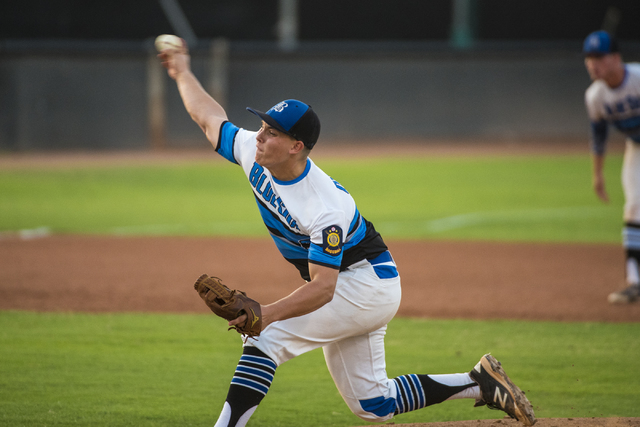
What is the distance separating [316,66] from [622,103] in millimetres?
19933

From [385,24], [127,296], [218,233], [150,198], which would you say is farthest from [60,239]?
[385,24]

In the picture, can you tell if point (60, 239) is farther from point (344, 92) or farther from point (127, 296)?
point (344, 92)

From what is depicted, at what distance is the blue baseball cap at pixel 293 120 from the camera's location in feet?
11.1

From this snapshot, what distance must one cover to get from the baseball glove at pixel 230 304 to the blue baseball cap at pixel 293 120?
781 mm

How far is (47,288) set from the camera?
25.6ft

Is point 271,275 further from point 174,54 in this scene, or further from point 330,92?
point 330,92

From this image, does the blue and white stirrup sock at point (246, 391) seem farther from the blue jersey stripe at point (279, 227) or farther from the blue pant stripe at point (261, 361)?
the blue jersey stripe at point (279, 227)

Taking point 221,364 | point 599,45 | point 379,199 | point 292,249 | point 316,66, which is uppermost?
point 599,45

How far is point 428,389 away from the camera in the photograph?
12.5ft

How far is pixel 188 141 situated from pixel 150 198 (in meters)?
10.2

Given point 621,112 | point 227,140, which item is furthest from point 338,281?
point 621,112

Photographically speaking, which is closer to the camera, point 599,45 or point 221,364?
point 221,364

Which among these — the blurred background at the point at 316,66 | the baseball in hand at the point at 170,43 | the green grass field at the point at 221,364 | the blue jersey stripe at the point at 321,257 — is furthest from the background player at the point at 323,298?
the blurred background at the point at 316,66

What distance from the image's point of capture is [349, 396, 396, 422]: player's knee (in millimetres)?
3625
